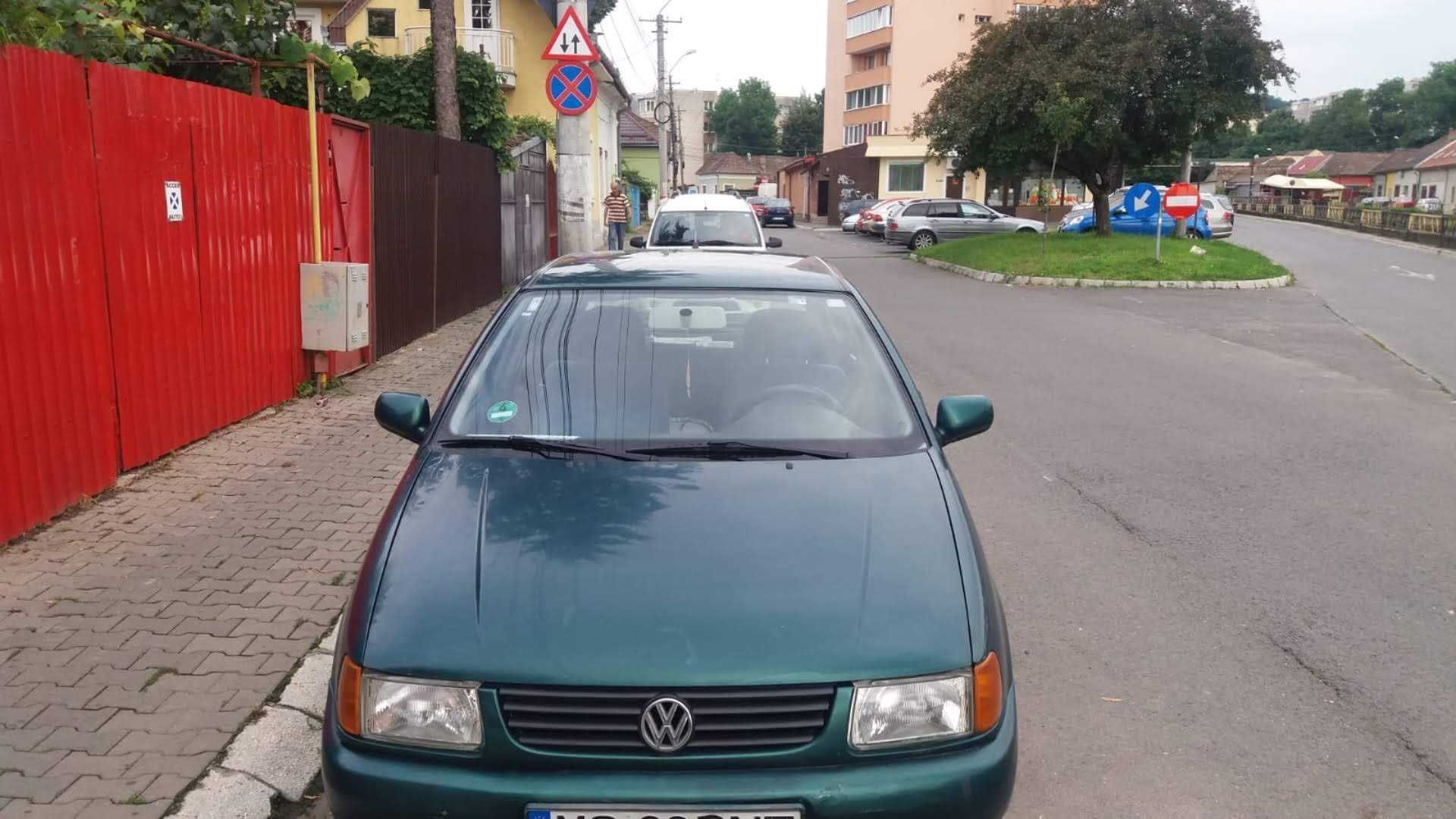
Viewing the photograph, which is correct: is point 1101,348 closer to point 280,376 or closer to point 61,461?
point 280,376

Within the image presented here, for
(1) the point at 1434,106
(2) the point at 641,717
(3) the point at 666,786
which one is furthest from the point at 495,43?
(1) the point at 1434,106

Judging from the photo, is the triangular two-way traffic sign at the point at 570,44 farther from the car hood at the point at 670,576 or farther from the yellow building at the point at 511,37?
the yellow building at the point at 511,37

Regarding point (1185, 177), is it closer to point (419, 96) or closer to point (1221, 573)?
point (419, 96)

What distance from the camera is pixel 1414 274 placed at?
23.3 metres

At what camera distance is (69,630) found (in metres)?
4.32

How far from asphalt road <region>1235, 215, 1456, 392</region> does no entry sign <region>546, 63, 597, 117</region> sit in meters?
9.07

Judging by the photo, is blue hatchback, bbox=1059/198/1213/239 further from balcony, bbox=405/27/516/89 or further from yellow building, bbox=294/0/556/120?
balcony, bbox=405/27/516/89

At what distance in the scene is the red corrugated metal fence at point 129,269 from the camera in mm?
5281

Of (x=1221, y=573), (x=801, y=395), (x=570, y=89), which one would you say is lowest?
(x=1221, y=573)

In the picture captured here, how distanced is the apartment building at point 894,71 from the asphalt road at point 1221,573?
43.7 metres

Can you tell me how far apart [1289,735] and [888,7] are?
215ft

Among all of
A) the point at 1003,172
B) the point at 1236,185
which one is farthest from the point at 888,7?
the point at 1236,185

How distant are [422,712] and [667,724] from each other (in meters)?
0.57

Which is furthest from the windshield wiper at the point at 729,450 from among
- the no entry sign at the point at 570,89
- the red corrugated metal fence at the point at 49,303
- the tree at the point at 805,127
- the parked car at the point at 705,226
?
the tree at the point at 805,127
